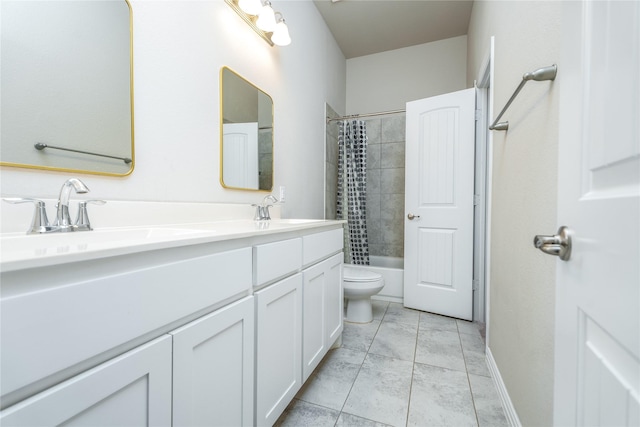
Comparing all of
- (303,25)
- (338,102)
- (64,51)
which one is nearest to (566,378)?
(64,51)

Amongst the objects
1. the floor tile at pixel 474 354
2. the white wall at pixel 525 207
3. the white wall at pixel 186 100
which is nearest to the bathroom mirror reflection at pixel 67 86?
the white wall at pixel 186 100

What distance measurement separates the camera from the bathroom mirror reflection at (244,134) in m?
1.51

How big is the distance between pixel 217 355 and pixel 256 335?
181 millimetres

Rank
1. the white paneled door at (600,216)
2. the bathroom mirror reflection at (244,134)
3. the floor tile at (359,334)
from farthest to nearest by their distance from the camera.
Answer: the floor tile at (359,334)
the bathroom mirror reflection at (244,134)
the white paneled door at (600,216)

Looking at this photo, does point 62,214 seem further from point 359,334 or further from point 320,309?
point 359,334

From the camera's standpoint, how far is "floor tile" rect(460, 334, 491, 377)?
5.27 ft

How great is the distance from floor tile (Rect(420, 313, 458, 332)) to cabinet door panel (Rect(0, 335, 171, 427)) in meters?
1.99

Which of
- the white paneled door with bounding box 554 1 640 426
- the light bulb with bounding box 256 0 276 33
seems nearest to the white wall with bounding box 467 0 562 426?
the white paneled door with bounding box 554 1 640 426

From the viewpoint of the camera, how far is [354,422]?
121 cm

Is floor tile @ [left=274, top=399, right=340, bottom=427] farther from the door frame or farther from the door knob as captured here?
the door frame

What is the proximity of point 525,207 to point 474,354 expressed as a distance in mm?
1148

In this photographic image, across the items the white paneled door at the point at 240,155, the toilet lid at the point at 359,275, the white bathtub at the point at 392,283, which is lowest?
the white bathtub at the point at 392,283

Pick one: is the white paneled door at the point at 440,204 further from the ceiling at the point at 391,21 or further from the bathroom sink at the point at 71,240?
the bathroom sink at the point at 71,240

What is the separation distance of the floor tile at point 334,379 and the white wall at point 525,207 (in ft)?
2.41
